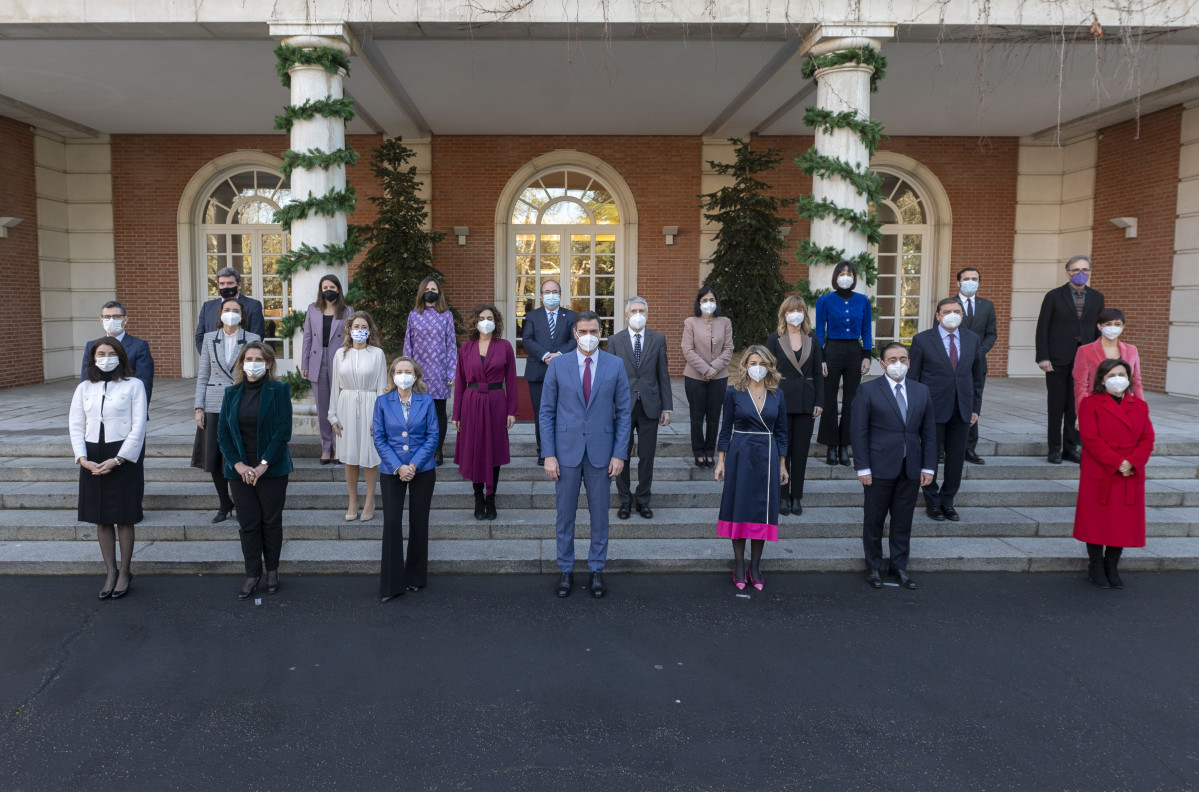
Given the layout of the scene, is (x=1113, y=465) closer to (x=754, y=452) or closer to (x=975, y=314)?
(x=975, y=314)

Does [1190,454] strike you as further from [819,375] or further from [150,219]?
[150,219]

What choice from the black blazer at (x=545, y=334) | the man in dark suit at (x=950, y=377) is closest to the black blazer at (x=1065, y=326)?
the man in dark suit at (x=950, y=377)

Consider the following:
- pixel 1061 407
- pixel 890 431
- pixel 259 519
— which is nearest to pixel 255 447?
pixel 259 519

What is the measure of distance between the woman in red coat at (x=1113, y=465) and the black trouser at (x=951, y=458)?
0.93 meters

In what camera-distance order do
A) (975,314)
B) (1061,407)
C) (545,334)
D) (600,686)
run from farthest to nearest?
(1061,407) → (545,334) → (975,314) → (600,686)

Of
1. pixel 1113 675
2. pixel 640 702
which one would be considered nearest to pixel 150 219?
pixel 640 702

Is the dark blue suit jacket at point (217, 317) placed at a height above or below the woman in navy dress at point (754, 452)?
above

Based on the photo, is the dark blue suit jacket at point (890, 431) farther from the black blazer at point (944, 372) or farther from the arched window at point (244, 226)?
the arched window at point (244, 226)

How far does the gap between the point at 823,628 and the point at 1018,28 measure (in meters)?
6.73

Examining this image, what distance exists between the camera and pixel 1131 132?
12.0 m

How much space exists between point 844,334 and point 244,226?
1114 centimetres

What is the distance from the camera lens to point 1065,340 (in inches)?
285

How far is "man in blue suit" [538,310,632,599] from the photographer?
507 centimetres

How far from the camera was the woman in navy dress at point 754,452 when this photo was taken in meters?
5.08
